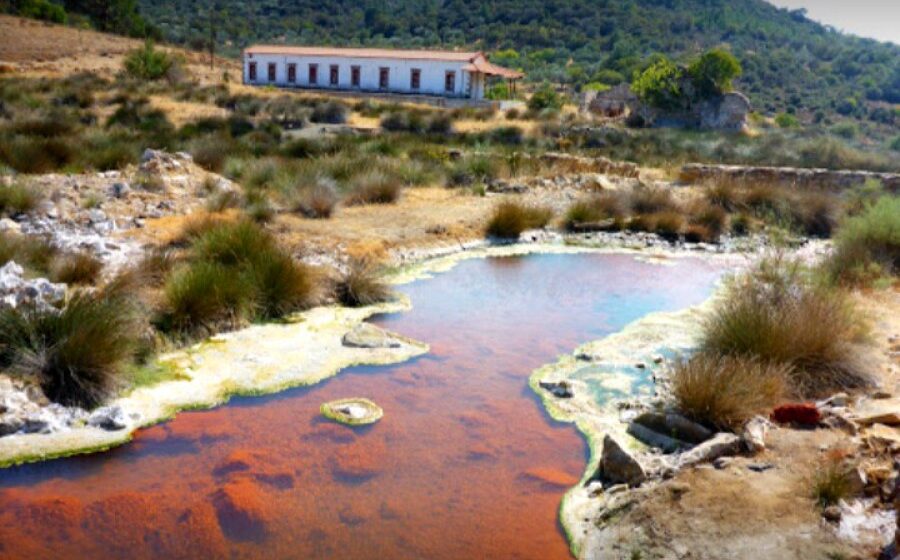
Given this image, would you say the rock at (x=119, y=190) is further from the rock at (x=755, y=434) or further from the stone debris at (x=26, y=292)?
the rock at (x=755, y=434)

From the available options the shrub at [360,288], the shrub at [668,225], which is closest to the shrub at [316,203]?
the shrub at [360,288]

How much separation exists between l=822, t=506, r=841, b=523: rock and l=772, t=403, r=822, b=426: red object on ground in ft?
4.76

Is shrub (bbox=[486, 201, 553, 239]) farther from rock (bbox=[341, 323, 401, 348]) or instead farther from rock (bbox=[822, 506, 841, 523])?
rock (bbox=[822, 506, 841, 523])

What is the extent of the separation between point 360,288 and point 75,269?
311 centimetres

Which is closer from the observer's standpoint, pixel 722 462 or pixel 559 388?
pixel 722 462

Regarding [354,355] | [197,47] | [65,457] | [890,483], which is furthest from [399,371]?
[197,47]

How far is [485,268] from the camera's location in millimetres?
11953

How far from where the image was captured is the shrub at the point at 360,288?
962cm

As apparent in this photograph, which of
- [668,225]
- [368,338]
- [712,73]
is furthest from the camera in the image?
[712,73]

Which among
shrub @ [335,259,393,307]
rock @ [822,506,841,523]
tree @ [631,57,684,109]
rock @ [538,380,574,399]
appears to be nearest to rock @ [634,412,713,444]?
rock @ [538,380,574,399]

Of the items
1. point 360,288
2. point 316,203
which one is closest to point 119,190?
point 316,203

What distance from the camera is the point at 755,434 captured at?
5781 millimetres

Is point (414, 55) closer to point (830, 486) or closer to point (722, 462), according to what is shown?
point (722, 462)

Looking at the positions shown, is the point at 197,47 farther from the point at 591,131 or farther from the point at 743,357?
the point at 743,357
